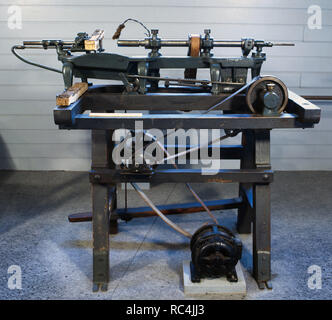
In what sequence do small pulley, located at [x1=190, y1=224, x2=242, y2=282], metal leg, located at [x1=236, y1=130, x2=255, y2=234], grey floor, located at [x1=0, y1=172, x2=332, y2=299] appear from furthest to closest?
metal leg, located at [x1=236, y1=130, x2=255, y2=234], grey floor, located at [x1=0, y1=172, x2=332, y2=299], small pulley, located at [x1=190, y1=224, x2=242, y2=282]

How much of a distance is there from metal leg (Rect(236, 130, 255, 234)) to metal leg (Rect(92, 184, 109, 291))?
0.74 metres

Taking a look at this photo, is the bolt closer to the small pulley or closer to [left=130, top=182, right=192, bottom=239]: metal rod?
the small pulley

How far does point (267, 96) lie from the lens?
6.64 feet

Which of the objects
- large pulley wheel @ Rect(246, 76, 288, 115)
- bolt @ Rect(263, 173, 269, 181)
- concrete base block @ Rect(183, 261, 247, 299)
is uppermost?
Answer: large pulley wheel @ Rect(246, 76, 288, 115)

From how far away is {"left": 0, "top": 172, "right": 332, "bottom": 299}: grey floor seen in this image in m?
2.30

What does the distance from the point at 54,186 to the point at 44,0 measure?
4.64 ft

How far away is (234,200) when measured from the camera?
2.91m

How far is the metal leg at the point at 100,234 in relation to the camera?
2.27m

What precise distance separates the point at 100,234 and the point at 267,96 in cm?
97

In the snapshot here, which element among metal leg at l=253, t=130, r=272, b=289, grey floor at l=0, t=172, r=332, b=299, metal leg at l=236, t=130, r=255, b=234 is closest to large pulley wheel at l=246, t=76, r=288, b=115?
metal leg at l=253, t=130, r=272, b=289

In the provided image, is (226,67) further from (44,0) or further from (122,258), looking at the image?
(44,0)

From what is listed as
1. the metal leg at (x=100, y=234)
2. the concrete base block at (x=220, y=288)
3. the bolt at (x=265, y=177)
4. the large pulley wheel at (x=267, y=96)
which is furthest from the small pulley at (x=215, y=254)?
the large pulley wheel at (x=267, y=96)

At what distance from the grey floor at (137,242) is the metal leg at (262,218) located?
8 centimetres

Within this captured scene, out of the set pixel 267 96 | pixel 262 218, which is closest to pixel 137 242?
pixel 262 218
